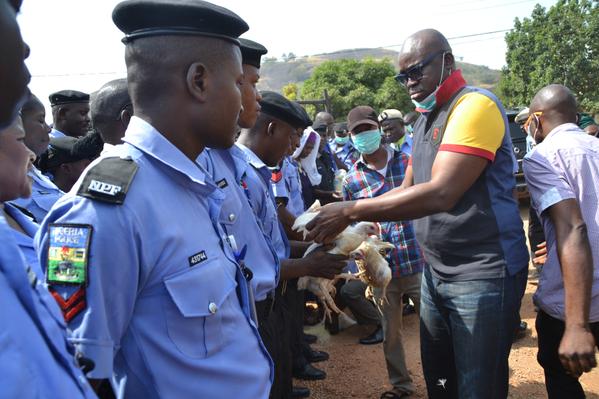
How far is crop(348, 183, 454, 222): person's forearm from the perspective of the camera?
90.2 inches

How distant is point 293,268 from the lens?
2.62 m

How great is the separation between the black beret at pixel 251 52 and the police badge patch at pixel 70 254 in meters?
1.41

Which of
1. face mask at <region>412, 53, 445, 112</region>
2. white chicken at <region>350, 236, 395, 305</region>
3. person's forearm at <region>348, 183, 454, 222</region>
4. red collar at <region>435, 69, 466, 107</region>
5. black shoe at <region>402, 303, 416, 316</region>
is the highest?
red collar at <region>435, 69, 466, 107</region>

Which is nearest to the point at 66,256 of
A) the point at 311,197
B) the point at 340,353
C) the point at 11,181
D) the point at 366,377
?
the point at 11,181

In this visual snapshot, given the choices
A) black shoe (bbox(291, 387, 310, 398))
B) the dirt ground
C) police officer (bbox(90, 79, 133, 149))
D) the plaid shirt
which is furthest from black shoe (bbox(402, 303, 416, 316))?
police officer (bbox(90, 79, 133, 149))

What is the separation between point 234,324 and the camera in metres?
1.43

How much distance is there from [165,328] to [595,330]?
8.03 ft

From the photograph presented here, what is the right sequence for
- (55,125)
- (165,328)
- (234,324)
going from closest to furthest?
(165,328), (234,324), (55,125)

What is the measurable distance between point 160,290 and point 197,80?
626 mm

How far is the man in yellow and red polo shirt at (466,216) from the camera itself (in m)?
2.29

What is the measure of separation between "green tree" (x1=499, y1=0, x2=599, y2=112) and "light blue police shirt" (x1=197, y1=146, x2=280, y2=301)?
2657cm

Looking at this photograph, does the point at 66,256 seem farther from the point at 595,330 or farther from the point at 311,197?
the point at 311,197

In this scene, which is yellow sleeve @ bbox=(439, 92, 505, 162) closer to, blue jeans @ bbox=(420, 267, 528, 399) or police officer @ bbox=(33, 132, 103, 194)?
blue jeans @ bbox=(420, 267, 528, 399)

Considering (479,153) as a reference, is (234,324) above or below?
below
